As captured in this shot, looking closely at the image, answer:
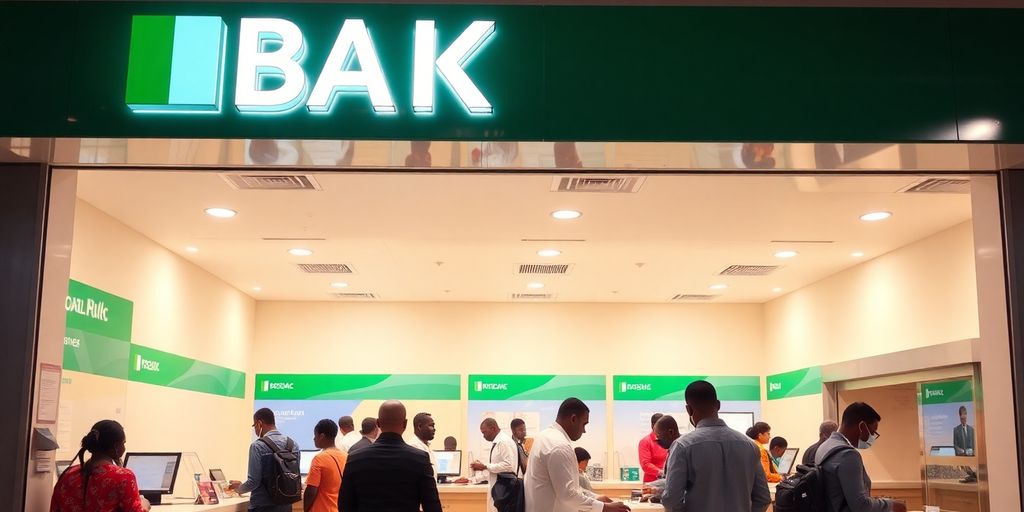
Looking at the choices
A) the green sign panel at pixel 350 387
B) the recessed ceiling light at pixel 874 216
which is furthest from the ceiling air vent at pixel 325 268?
the recessed ceiling light at pixel 874 216

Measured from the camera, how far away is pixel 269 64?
3898mm

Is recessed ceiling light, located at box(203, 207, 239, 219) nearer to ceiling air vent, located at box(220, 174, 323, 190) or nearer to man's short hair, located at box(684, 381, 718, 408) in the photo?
ceiling air vent, located at box(220, 174, 323, 190)

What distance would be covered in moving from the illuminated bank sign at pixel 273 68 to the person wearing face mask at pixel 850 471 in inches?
90.9

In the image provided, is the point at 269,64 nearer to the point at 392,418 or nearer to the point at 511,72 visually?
the point at 511,72

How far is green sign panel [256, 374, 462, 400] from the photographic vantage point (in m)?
12.5

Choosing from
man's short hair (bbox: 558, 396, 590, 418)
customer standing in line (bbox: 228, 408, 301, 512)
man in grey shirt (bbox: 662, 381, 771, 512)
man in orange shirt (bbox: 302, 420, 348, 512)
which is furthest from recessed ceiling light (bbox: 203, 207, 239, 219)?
man in grey shirt (bbox: 662, 381, 771, 512)

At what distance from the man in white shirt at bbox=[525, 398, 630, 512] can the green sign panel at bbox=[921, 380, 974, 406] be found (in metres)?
3.70

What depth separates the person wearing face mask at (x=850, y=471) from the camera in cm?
423

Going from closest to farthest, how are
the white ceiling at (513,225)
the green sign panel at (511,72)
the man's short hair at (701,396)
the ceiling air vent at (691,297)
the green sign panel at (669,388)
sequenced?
the green sign panel at (511,72), the man's short hair at (701,396), the white ceiling at (513,225), the ceiling air vent at (691,297), the green sign panel at (669,388)

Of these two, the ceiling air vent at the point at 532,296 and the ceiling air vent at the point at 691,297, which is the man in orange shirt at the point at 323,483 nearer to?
the ceiling air vent at the point at 532,296

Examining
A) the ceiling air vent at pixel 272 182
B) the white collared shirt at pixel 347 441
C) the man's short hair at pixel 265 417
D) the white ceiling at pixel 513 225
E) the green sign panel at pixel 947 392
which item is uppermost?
the ceiling air vent at pixel 272 182

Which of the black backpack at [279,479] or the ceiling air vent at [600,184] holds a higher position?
the ceiling air vent at [600,184]

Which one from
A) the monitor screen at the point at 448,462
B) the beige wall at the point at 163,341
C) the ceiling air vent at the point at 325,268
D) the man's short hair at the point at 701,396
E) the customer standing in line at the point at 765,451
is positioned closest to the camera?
the man's short hair at the point at 701,396

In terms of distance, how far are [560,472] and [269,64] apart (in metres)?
2.47
